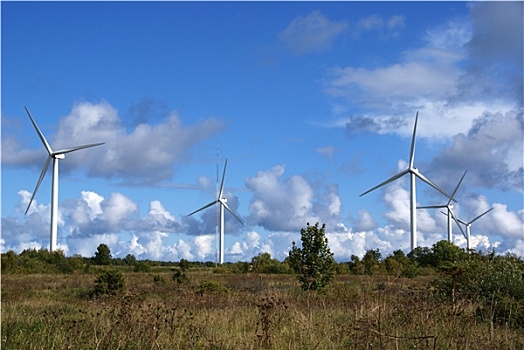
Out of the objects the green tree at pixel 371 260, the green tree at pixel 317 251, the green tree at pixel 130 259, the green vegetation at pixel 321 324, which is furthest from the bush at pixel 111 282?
the green tree at pixel 130 259

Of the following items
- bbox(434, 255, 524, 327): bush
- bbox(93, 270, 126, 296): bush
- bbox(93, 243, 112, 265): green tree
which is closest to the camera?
bbox(434, 255, 524, 327): bush

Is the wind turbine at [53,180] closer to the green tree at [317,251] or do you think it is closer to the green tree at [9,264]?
the green tree at [9,264]

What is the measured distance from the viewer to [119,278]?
29.4 metres

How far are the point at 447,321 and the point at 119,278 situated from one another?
21.2 meters

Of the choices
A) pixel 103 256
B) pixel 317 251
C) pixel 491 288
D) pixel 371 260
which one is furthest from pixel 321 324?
pixel 103 256

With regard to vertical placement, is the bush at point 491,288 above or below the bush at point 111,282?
above

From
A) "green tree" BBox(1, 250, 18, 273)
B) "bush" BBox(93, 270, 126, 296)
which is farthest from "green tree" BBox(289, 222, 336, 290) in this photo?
"green tree" BBox(1, 250, 18, 273)

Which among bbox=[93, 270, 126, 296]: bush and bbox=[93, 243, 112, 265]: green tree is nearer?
bbox=[93, 270, 126, 296]: bush

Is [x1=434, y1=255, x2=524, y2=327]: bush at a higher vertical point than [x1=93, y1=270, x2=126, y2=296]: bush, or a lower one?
higher

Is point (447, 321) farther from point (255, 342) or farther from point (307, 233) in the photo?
point (307, 233)

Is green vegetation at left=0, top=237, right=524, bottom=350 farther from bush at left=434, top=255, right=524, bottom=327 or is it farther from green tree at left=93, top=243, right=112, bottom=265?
green tree at left=93, top=243, right=112, bottom=265

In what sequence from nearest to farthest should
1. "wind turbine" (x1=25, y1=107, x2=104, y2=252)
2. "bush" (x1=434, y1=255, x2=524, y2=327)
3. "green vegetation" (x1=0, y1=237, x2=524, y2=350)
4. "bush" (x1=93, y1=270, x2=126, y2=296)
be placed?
"green vegetation" (x1=0, y1=237, x2=524, y2=350) → "bush" (x1=434, y1=255, x2=524, y2=327) → "bush" (x1=93, y1=270, x2=126, y2=296) → "wind turbine" (x1=25, y1=107, x2=104, y2=252)

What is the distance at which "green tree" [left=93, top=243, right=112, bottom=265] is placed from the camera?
83069 mm

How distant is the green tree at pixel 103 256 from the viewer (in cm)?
8307
